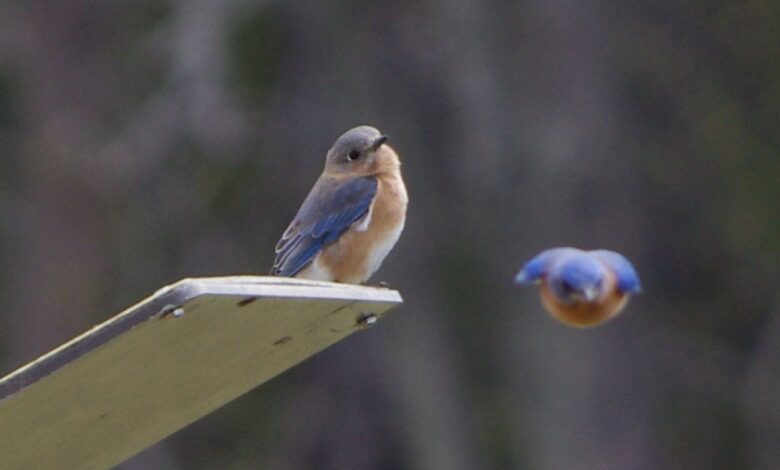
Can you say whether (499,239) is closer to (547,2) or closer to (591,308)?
(547,2)

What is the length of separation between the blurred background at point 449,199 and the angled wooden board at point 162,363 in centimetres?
657

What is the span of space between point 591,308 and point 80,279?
27.9 feet

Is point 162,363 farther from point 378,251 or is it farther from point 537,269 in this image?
point 378,251

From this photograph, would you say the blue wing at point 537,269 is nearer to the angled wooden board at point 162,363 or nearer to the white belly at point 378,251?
the angled wooden board at point 162,363

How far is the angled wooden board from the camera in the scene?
3658mm

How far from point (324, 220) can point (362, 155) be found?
36cm

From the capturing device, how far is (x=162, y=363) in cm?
397

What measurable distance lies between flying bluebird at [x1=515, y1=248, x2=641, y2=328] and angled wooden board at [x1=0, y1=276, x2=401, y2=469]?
1.36 ft

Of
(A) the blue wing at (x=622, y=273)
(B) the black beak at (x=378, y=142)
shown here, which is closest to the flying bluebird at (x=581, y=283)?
(A) the blue wing at (x=622, y=273)

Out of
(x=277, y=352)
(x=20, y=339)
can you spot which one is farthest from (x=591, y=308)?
(x=20, y=339)

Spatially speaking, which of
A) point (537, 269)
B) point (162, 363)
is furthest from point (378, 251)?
point (162, 363)

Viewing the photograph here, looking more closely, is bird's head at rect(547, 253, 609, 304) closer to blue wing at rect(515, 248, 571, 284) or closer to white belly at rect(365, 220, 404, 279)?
blue wing at rect(515, 248, 571, 284)

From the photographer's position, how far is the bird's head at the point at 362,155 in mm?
7402

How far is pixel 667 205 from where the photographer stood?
13203 mm
